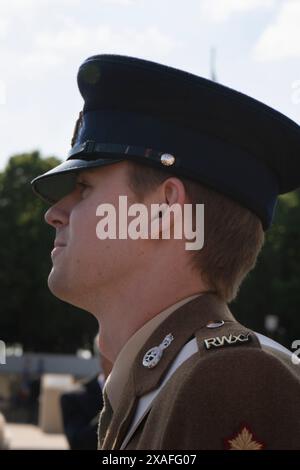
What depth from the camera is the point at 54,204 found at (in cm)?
257

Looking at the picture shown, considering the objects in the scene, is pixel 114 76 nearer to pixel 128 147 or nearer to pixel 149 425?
pixel 128 147

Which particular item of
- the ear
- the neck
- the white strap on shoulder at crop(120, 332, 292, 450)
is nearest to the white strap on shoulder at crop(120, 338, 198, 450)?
the white strap on shoulder at crop(120, 332, 292, 450)

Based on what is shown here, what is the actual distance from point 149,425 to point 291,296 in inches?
1670

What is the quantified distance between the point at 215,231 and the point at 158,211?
152 mm

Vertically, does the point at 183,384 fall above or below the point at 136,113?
below

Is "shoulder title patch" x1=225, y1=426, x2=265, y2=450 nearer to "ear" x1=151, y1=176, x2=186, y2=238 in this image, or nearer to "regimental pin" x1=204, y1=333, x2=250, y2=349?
"regimental pin" x1=204, y1=333, x2=250, y2=349

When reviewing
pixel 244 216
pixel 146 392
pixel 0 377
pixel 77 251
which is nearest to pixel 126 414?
pixel 146 392

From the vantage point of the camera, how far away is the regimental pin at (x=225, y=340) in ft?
6.70

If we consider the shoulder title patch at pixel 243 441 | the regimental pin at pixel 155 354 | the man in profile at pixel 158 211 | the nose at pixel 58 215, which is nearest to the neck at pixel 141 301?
the man in profile at pixel 158 211

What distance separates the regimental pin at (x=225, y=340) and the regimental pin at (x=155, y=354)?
176 mm

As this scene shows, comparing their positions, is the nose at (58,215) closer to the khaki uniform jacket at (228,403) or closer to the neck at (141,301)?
the neck at (141,301)

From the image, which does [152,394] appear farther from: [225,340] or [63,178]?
[63,178]

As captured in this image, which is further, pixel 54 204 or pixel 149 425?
pixel 54 204
